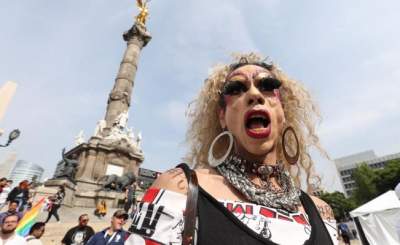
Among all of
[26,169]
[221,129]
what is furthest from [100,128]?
[26,169]

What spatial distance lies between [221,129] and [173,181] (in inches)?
38.4

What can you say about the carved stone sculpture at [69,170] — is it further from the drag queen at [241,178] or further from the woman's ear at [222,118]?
the woman's ear at [222,118]

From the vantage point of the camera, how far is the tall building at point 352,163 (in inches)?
3070

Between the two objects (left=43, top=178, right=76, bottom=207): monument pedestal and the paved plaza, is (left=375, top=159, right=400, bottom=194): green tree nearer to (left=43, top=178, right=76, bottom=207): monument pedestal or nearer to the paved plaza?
the paved plaza

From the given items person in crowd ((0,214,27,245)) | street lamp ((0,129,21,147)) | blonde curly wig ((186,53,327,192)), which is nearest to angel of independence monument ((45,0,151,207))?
street lamp ((0,129,21,147))

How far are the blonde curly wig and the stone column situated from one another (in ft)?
64.0

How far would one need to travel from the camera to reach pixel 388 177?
31.8 m

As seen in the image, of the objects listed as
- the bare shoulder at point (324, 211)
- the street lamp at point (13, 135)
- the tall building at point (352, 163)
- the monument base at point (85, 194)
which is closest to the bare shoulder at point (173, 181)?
the bare shoulder at point (324, 211)

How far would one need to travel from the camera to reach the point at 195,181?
1213 millimetres

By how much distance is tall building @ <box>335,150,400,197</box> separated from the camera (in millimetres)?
77969

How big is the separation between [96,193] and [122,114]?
293 inches

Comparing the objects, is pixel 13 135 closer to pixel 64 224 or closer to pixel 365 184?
pixel 64 224

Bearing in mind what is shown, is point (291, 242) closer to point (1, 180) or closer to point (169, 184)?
point (169, 184)

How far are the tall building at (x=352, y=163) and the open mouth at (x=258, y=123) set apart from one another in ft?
278
